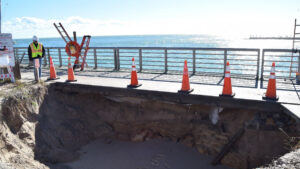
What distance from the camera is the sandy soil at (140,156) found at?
7801 mm

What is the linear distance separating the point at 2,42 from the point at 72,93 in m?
2.82

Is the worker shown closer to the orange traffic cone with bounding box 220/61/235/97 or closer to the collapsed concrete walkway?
the collapsed concrete walkway

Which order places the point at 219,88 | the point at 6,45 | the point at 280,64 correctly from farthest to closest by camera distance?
the point at 280,64 < the point at 6,45 < the point at 219,88

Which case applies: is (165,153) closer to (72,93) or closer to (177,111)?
(177,111)

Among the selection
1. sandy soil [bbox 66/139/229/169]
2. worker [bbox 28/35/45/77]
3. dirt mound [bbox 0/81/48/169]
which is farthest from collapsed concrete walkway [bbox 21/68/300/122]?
sandy soil [bbox 66/139/229/169]

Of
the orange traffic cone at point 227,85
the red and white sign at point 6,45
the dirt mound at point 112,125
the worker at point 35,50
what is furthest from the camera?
the worker at point 35,50

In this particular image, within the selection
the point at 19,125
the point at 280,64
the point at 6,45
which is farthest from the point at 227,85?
the point at 280,64

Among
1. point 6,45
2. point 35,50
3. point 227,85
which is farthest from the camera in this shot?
point 35,50

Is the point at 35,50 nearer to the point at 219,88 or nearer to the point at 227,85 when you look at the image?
the point at 219,88

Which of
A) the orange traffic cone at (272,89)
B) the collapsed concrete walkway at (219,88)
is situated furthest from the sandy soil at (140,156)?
the orange traffic cone at (272,89)

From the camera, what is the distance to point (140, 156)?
8.30 m

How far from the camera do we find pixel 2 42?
9.09 m

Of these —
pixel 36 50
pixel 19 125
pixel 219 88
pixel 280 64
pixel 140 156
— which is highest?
pixel 36 50

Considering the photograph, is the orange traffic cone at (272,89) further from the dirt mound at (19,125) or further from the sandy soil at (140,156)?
the dirt mound at (19,125)
